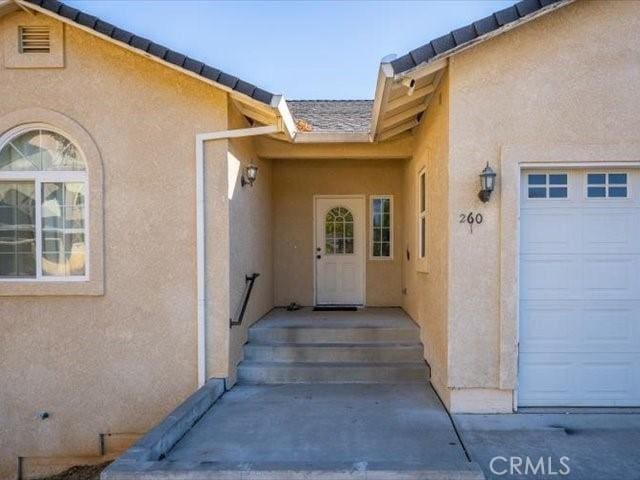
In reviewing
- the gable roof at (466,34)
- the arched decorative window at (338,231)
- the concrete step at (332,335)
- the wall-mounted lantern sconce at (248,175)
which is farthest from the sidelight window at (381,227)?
the gable roof at (466,34)

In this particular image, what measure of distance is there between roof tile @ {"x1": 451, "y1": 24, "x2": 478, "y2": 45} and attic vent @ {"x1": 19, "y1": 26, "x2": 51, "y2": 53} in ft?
18.1

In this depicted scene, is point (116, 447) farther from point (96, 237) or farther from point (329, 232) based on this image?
point (329, 232)

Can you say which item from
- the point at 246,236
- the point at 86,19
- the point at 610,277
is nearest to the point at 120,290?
the point at 246,236

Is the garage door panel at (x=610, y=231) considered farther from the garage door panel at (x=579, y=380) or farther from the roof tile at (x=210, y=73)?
the roof tile at (x=210, y=73)

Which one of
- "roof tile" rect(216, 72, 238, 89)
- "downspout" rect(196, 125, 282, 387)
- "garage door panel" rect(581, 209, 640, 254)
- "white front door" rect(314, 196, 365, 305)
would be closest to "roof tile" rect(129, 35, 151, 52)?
"roof tile" rect(216, 72, 238, 89)

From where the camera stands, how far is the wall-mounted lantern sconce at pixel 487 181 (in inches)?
201

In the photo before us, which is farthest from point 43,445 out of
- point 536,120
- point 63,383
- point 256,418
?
point 536,120

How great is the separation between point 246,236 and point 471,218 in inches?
145

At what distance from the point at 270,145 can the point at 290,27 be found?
6.42 metres

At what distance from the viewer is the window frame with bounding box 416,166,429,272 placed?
6.88 meters

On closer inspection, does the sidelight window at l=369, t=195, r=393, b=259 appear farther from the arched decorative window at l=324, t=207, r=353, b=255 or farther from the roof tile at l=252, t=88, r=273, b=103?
the roof tile at l=252, t=88, r=273, b=103

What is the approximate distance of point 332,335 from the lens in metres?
7.21

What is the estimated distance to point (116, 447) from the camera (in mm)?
6141

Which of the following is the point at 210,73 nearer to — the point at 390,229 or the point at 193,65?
the point at 193,65
